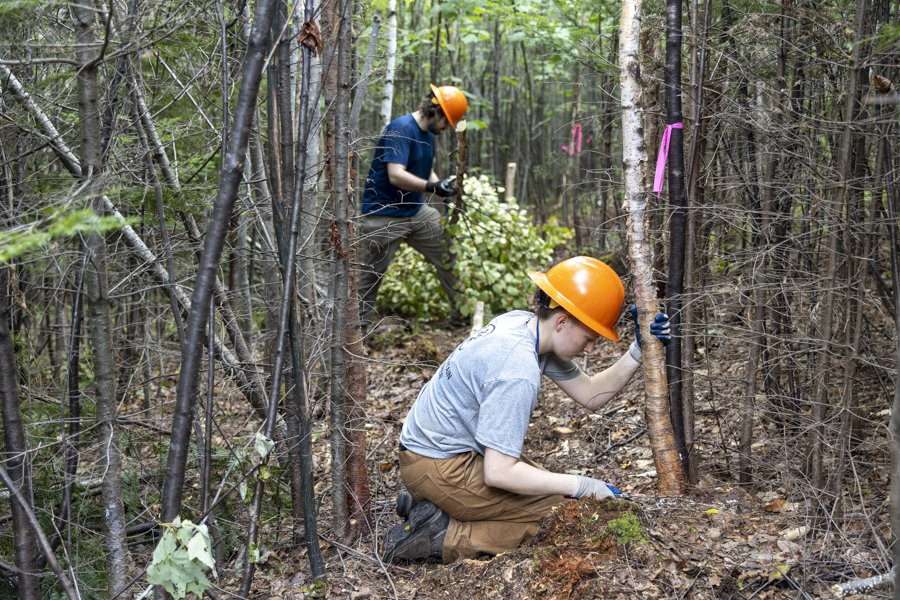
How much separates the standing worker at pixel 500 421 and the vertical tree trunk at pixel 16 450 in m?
1.54

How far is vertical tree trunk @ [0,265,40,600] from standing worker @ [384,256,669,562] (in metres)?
1.54

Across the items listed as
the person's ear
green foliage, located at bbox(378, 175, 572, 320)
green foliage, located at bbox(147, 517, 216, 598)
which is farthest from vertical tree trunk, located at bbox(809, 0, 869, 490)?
green foliage, located at bbox(378, 175, 572, 320)

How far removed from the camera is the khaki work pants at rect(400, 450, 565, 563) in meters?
3.82

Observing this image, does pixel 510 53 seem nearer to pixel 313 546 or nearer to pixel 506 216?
pixel 506 216

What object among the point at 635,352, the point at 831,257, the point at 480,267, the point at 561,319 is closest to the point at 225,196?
the point at 561,319

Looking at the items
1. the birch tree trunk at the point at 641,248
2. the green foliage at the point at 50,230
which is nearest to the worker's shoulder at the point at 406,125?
the birch tree trunk at the point at 641,248

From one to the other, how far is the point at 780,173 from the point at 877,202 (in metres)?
0.51

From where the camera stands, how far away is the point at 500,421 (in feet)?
11.4

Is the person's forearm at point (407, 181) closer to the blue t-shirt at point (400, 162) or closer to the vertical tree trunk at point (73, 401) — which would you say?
the blue t-shirt at point (400, 162)

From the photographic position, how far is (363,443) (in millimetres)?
4070

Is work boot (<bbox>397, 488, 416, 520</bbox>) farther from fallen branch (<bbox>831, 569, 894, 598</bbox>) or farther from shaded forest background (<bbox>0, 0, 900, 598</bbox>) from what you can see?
fallen branch (<bbox>831, 569, 894, 598</bbox>)

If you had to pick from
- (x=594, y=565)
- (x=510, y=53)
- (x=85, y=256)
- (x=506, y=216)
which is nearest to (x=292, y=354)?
(x=85, y=256)

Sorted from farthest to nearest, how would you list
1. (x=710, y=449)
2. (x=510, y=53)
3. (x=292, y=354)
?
(x=510, y=53), (x=710, y=449), (x=292, y=354)

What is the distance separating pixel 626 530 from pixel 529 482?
0.44 m
